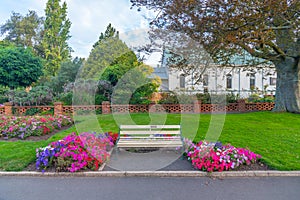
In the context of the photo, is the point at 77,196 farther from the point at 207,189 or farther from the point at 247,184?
the point at 247,184

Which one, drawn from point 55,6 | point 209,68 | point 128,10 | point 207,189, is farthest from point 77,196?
point 55,6

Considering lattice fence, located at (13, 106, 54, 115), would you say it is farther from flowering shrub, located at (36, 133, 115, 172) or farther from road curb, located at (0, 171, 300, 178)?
road curb, located at (0, 171, 300, 178)

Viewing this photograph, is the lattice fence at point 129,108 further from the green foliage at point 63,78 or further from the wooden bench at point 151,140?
the wooden bench at point 151,140

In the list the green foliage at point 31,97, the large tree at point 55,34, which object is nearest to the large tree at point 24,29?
the large tree at point 55,34

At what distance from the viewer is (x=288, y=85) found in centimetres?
977

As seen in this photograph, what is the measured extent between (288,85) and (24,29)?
31.9 metres

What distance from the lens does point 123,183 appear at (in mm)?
3141

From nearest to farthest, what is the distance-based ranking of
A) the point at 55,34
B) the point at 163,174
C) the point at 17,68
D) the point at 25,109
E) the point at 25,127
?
the point at 163,174
the point at 25,127
the point at 25,109
the point at 17,68
the point at 55,34

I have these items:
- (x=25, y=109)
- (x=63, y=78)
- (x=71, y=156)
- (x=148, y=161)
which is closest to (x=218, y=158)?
(x=148, y=161)

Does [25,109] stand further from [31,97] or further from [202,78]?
[202,78]

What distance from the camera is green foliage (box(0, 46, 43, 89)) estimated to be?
1308 cm

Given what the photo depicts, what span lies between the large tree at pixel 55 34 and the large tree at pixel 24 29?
5086 mm

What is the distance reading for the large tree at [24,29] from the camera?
1127 inches

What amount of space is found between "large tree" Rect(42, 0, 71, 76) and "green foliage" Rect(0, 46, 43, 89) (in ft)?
31.2
